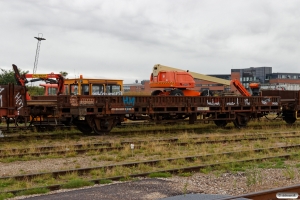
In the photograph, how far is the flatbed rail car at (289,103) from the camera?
23.8 metres

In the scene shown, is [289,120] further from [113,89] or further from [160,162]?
[160,162]

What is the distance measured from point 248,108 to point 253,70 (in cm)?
9839

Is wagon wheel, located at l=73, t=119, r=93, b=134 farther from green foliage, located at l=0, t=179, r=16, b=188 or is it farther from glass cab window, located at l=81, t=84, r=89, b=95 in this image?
green foliage, located at l=0, t=179, r=16, b=188

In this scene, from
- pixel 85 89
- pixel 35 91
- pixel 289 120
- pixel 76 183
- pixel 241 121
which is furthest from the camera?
pixel 35 91

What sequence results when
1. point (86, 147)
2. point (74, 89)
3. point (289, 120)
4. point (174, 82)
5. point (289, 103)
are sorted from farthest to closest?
point (289, 120) → point (289, 103) → point (174, 82) → point (74, 89) → point (86, 147)

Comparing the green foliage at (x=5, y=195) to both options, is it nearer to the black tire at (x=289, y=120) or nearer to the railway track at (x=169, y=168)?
the railway track at (x=169, y=168)

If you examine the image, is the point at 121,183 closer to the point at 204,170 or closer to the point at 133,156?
the point at 204,170

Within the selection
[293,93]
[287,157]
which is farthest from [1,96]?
[293,93]

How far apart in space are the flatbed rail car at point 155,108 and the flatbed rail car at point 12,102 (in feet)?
4.85

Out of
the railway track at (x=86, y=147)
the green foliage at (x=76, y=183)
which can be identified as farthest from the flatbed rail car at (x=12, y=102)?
the green foliage at (x=76, y=183)

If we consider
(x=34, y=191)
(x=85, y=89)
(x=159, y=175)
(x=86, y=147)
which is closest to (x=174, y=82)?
(x=85, y=89)

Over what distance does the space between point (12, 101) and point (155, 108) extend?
660 centimetres

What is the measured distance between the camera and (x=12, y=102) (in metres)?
14.9

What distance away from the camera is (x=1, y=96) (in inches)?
579
